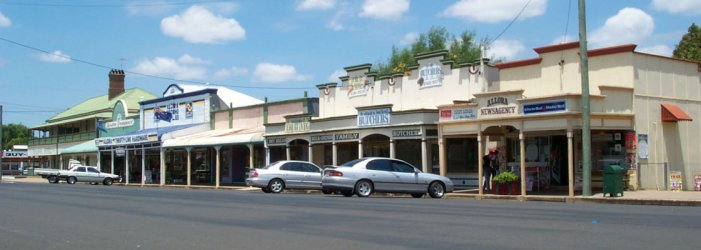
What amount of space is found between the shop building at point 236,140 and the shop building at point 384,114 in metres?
1.53

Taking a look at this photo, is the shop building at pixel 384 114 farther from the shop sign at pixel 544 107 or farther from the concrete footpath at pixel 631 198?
the shop sign at pixel 544 107

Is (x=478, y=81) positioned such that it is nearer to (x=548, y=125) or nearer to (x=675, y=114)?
(x=548, y=125)

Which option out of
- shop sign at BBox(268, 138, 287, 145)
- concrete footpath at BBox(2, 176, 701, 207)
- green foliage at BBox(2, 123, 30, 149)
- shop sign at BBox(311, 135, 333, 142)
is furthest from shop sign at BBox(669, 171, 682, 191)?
green foliage at BBox(2, 123, 30, 149)

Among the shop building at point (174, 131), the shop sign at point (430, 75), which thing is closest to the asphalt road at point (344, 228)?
the shop sign at point (430, 75)

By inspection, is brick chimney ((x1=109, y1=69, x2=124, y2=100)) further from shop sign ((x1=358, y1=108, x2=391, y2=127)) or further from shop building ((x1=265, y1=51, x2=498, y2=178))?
shop sign ((x1=358, y1=108, x2=391, y2=127))

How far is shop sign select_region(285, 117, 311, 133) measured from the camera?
113ft

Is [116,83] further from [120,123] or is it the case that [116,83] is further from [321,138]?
[321,138]

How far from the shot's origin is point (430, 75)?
30.3m

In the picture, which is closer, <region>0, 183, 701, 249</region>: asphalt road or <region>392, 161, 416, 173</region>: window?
<region>0, 183, 701, 249</region>: asphalt road

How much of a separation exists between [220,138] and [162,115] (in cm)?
A: 1378

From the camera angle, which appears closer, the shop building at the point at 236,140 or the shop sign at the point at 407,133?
the shop sign at the point at 407,133

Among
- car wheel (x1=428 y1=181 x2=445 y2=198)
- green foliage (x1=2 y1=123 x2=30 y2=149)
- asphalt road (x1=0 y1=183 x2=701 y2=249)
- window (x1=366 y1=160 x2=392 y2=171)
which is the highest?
green foliage (x1=2 y1=123 x2=30 y2=149)

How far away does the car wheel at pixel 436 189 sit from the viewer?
2436 centimetres

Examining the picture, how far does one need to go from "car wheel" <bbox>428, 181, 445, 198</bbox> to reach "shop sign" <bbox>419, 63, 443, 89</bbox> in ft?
21.4
